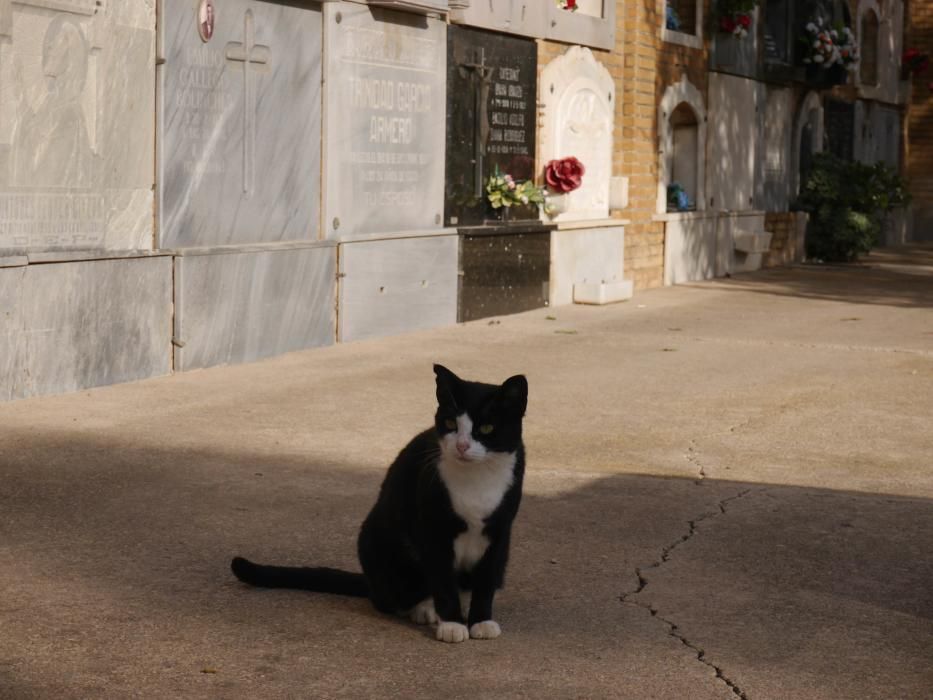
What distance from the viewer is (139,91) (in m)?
9.57

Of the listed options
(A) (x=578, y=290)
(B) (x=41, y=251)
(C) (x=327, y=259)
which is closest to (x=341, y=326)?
(C) (x=327, y=259)

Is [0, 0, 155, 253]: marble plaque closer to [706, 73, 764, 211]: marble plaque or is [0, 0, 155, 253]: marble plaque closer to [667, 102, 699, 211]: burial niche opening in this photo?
[667, 102, 699, 211]: burial niche opening

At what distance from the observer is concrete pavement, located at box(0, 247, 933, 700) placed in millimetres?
4145

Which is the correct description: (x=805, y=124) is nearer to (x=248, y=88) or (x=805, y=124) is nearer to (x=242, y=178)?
(x=248, y=88)

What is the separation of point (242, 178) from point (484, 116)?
3684 mm

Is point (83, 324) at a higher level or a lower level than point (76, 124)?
lower

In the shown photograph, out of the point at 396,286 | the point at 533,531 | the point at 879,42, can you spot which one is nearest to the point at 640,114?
the point at 396,286

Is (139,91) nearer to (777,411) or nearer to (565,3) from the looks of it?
(777,411)

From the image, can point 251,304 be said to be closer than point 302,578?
No

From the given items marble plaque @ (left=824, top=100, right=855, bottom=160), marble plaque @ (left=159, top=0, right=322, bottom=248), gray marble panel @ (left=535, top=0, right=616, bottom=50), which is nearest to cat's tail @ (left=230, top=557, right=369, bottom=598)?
marble plaque @ (left=159, top=0, right=322, bottom=248)

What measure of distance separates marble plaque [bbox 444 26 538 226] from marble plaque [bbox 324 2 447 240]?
24 cm

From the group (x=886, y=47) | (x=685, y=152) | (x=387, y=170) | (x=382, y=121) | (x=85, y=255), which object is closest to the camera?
(x=85, y=255)

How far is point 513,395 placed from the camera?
4.37 metres

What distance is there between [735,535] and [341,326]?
621cm
